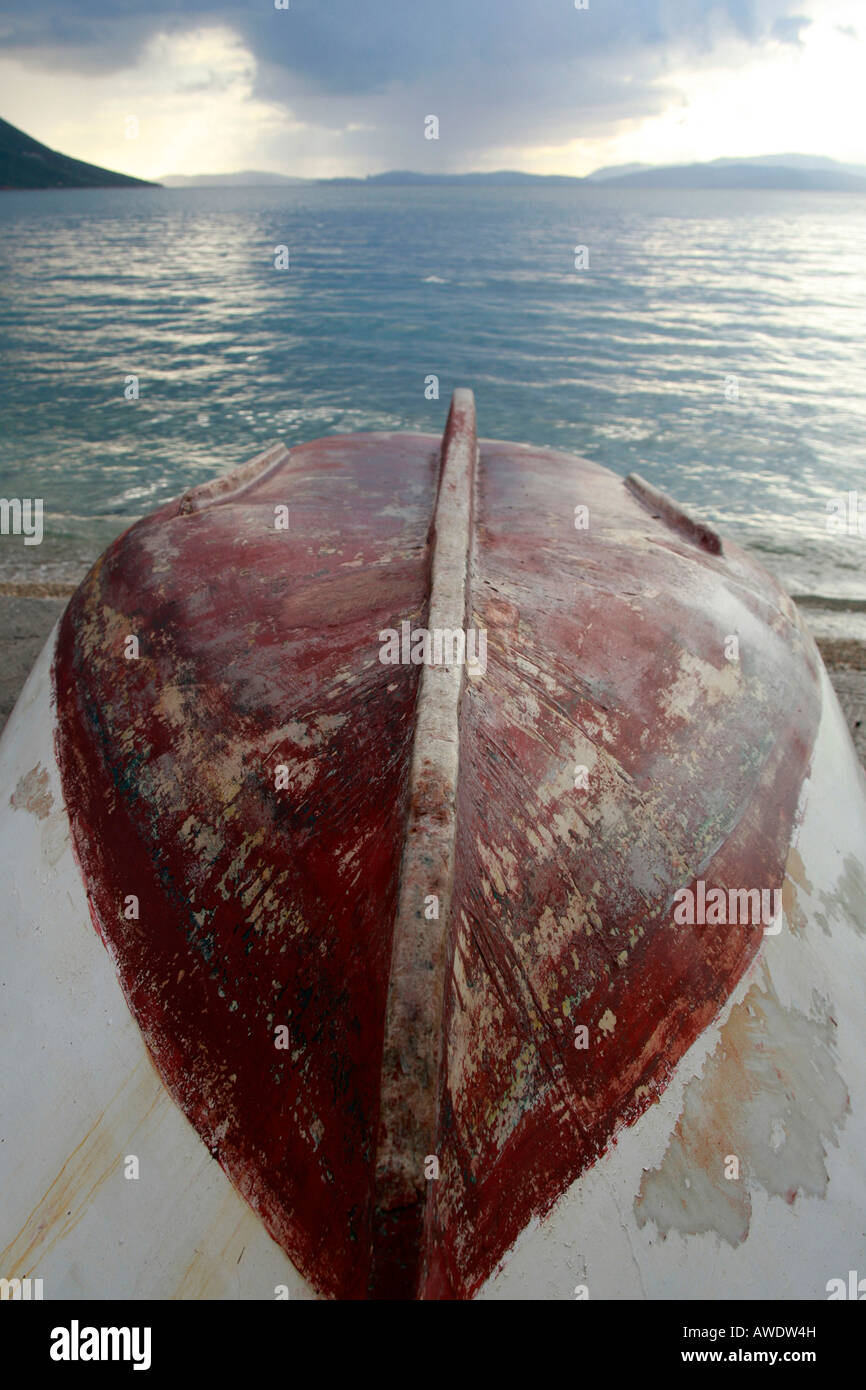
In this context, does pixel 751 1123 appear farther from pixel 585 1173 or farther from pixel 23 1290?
pixel 23 1290

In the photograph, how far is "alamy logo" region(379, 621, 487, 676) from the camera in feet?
5.96

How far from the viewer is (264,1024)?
1.54m

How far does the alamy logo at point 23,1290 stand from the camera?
1491mm

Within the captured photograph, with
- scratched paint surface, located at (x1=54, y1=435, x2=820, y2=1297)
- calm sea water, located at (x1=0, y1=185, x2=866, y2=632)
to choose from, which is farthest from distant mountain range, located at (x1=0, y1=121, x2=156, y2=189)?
scratched paint surface, located at (x1=54, y1=435, x2=820, y2=1297)

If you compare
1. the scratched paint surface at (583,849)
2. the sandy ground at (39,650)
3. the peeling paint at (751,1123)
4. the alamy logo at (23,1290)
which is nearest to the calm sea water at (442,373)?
the sandy ground at (39,650)

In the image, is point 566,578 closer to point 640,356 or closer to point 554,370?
point 554,370

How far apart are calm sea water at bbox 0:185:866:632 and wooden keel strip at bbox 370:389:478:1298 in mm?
5283

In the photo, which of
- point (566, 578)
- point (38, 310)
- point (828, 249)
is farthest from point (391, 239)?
point (566, 578)

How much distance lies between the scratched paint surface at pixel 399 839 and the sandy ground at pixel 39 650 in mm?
1894

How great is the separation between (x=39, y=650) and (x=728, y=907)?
4475mm

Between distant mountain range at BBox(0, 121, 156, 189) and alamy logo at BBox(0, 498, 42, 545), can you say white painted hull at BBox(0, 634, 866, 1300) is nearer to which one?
alamy logo at BBox(0, 498, 42, 545)

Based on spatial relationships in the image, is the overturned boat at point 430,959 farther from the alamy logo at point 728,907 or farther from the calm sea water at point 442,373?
the calm sea water at point 442,373
